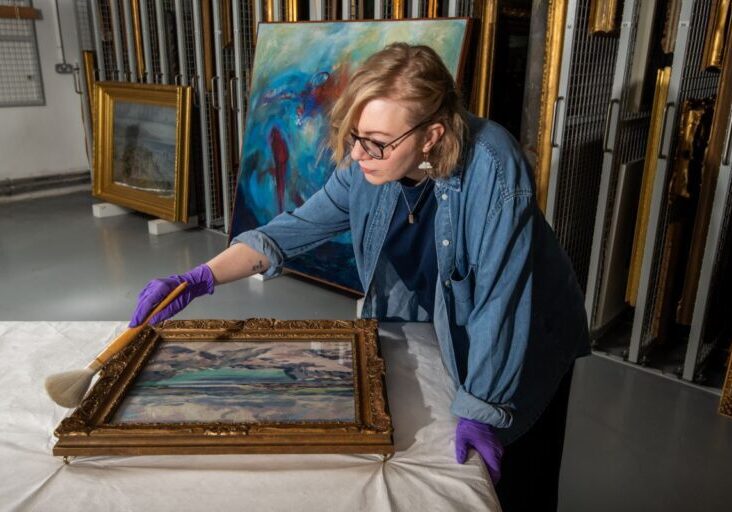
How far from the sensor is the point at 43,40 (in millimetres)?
6254

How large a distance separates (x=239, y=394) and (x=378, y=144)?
58 cm

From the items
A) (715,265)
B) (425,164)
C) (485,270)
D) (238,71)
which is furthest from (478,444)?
(238,71)

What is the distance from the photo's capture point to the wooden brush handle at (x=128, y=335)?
1.22 m

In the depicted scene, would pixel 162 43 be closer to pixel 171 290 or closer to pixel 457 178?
pixel 171 290

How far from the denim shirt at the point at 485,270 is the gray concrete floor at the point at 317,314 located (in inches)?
36.7

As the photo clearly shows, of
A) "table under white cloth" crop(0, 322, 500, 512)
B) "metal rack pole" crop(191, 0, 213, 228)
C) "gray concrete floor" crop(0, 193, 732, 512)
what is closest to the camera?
"table under white cloth" crop(0, 322, 500, 512)

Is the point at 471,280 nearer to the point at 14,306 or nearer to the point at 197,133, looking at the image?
the point at 14,306

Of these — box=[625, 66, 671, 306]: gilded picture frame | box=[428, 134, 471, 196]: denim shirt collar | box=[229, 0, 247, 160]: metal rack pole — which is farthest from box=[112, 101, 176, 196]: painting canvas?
box=[428, 134, 471, 196]: denim shirt collar

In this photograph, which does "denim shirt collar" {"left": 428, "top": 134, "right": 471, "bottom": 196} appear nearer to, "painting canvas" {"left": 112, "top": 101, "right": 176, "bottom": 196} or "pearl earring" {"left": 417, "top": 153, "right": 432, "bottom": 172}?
"pearl earring" {"left": 417, "top": 153, "right": 432, "bottom": 172}

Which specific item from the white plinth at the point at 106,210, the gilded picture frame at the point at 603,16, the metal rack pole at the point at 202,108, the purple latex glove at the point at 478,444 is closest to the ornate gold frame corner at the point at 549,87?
A: the gilded picture frame at the point at 603,16

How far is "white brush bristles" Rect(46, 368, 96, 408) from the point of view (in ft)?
3.75

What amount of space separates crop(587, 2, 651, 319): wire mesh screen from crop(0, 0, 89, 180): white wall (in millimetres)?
5704

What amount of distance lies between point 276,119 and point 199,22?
1484 millimetres

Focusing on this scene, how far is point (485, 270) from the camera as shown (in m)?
1.20
